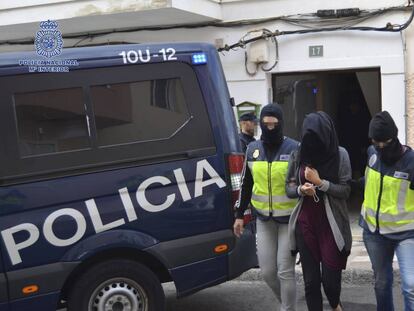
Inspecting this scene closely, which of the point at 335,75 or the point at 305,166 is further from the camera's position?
the point at 335,75

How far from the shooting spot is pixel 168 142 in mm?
4074

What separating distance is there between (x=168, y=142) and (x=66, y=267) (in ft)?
3.64

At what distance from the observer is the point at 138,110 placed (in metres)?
4.06

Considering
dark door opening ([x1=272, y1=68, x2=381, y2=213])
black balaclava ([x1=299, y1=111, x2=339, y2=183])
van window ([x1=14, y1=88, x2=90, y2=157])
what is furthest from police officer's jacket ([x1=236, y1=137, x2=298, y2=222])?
dark door opening ([x1=272, y1=68, x2=381, y2=213])

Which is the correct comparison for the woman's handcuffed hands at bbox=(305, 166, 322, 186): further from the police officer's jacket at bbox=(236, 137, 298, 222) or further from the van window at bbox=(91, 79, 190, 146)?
the van window at bbox=(91, 79, 190, 146)

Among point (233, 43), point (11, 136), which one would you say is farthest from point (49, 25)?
point (11, 136)

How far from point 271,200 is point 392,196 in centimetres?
89

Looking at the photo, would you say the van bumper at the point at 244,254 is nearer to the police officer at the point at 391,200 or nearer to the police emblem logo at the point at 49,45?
the police officer at the point at 391,200

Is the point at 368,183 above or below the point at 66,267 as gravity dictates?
above

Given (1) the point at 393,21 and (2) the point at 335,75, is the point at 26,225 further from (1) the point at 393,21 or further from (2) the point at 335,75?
(2) the point at 335,75

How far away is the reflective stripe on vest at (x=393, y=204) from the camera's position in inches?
141

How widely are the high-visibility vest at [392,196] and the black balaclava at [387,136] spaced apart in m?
0.04

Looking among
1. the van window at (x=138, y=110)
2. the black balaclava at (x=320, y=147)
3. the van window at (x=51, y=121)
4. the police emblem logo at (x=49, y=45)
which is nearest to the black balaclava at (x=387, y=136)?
the black balaclava at (x=320, y=147)

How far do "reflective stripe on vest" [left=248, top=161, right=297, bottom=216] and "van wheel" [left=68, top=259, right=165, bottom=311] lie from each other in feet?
3.14
